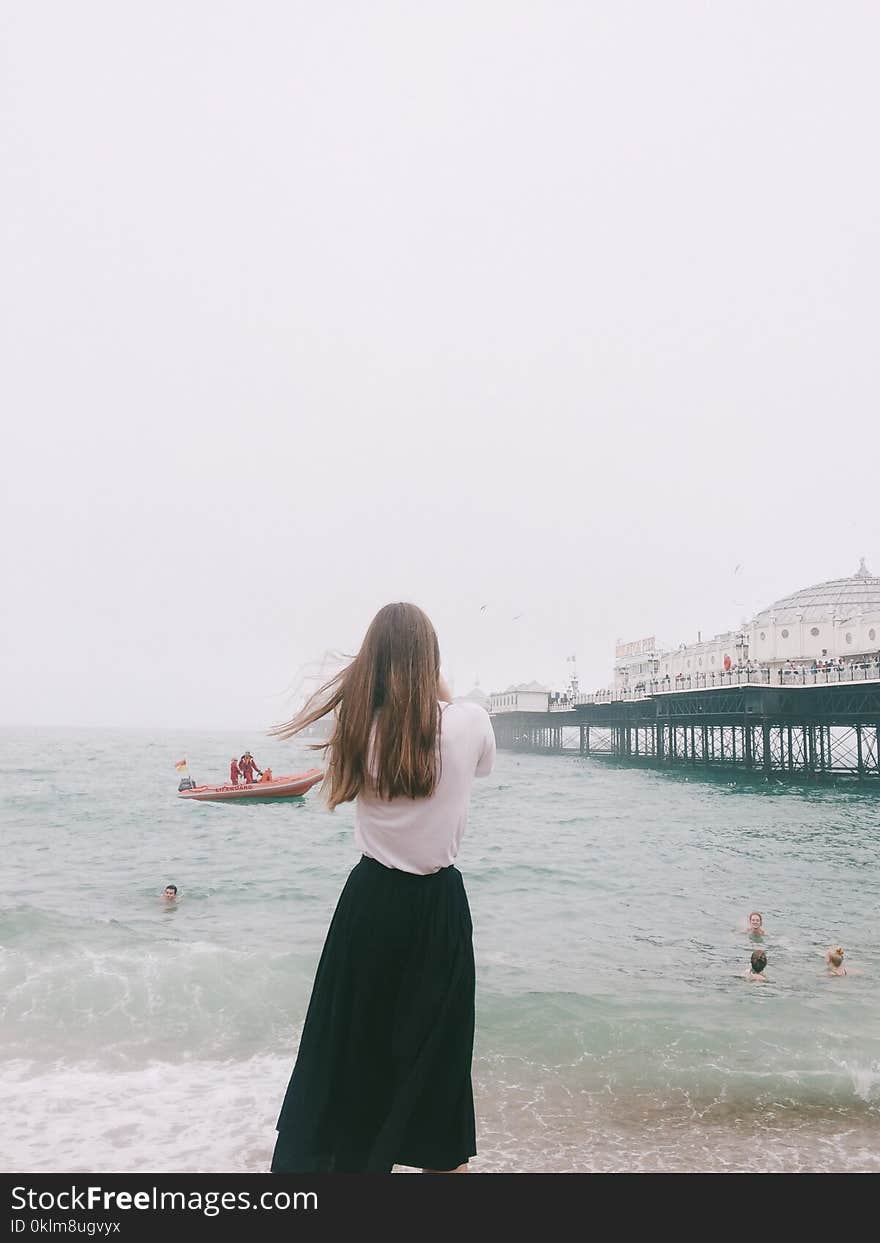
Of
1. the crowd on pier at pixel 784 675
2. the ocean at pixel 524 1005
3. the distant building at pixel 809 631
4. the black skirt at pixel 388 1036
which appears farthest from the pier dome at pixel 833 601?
the black skirt at pixel 388 1036

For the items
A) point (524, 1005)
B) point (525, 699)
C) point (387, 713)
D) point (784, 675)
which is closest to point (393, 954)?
point (387, 713)

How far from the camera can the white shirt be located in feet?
7.49

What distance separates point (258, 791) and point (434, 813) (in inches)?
1318

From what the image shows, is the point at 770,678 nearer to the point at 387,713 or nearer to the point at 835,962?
the point at 835,962

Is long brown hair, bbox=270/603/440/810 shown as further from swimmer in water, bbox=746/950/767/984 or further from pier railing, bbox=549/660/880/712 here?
pier railing, bbox=549/660/880/712

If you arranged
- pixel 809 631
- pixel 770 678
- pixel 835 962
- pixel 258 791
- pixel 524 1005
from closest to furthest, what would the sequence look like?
1. pixel 524 1005
2. pixel 835 962
3. pixel 258 791
4. pixel 770 678
5. pixel 809 631

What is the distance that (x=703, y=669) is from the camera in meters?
60.1

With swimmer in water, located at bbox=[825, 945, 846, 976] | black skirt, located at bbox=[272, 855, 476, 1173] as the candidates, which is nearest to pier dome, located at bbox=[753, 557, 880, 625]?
swimmer in water, located at bbox=[825, 945, 846, 976]

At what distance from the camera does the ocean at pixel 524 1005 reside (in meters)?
6.05

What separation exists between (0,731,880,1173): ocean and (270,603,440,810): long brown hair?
35 cm

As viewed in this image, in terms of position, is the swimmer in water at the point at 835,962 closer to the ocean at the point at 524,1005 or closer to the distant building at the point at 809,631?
the ocean at the point at 524,1005

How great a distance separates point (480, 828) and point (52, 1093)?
2206 cm

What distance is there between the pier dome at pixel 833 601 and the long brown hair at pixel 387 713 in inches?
2035

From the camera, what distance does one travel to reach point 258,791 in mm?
34250
